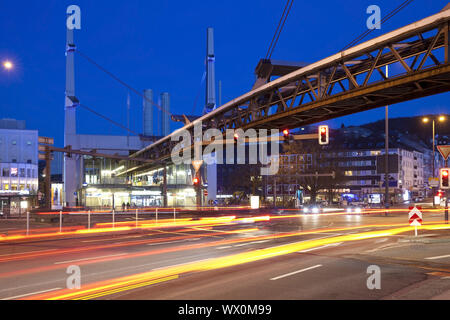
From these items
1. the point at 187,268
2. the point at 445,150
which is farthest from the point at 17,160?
the point at 187,268

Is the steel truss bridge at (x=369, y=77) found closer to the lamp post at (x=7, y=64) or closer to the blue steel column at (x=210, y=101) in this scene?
the lamp post at (x=7, y=64)

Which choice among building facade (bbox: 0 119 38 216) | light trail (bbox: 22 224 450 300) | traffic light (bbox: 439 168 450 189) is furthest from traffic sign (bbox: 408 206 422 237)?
building facade (bbox: 0 119 38 216)

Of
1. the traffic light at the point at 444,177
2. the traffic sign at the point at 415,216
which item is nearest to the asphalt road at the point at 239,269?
the traffic sign at the point at 415,216

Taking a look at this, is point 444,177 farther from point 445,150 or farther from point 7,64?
point 7,64

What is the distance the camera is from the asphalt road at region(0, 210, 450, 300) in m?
9.82

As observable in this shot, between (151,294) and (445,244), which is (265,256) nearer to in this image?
(151,294)

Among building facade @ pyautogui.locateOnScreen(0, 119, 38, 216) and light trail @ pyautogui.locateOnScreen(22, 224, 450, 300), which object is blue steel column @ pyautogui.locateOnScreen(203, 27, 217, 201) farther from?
light trail @ pyautogui.locateOnScreen(22, 224, 450, 300)

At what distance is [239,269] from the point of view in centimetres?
1318

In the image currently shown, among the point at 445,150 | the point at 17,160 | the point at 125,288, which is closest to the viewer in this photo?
the point at 125,288

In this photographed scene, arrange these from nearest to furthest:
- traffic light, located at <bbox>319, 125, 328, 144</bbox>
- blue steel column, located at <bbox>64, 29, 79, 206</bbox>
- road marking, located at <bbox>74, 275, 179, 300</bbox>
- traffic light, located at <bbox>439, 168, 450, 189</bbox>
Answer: road marking, located at <bbox>74, 275, 179, 300</bbox> < traffic light, located at <bbox>319, 125, 328, 144</bbox> < traffic light, located at <bbox>439, 168, 450, 189</bbox> < blue steel column, located at <bbox>64, 29, 79, 206</bbox>

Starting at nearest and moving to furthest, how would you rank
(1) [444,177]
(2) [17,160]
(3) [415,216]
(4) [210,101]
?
(3) [415,216]
(1) [444,177]
(4) [210,101]
(2) [17,160]
